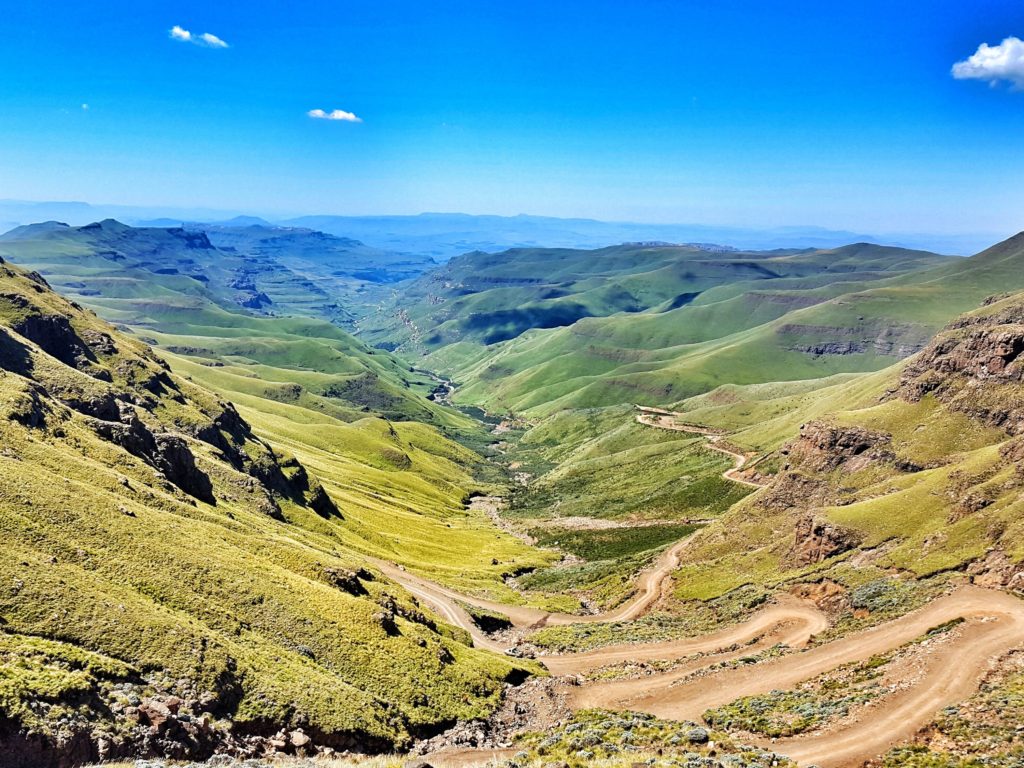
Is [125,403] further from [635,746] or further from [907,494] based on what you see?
[907,494]

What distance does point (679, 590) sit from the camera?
109 metres

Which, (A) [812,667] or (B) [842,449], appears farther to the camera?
(B) [842,449]

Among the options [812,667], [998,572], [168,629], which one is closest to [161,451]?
[168,629]

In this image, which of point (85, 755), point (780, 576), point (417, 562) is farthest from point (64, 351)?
point (780, 576)

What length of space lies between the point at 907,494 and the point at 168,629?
101 meters

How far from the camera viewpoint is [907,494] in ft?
311

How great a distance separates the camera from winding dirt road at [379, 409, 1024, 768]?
46406mm

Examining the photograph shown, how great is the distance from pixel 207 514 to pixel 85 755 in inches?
1823

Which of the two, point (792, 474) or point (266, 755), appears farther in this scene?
point (792, 474)

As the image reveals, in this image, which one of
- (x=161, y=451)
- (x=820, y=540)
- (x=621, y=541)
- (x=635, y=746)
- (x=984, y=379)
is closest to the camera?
(x=635, y=746)

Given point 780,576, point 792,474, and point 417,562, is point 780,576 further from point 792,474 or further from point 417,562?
point 417,562

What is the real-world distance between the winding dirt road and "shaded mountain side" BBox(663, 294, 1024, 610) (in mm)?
8135

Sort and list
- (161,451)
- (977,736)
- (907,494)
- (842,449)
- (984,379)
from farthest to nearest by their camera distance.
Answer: (842,449) → (984,379) → (161,451) → (907,494) → (977,736)

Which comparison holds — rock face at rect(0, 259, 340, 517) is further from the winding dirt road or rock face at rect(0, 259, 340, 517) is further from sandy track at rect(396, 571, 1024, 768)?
sandy track at rect(396, 571, 1024, 768)
